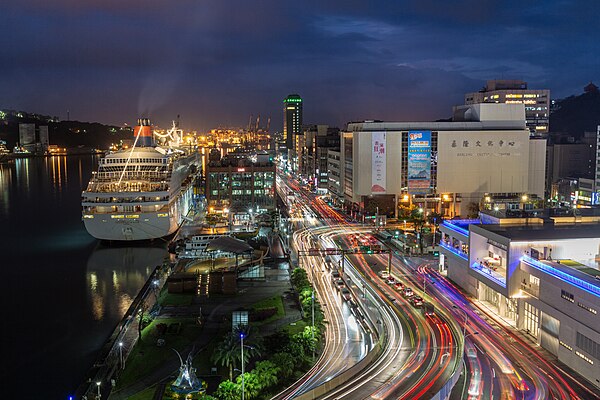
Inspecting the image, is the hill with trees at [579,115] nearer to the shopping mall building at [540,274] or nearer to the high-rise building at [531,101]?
the high-rise building at [531,101]

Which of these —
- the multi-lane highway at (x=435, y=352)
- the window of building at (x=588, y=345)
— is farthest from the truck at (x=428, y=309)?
the window of building at (x=588, y=345)

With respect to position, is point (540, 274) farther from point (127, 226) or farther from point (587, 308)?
point (127, 226)

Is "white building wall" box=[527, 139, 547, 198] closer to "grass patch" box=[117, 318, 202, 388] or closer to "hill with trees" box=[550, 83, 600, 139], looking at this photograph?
"hill with trees" box=[550, 83, 600, 139]

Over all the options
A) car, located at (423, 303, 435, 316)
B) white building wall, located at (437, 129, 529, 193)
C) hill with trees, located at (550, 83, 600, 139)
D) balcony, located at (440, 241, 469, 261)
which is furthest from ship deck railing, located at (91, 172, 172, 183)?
hill with trees, located at (550, 83, 600, 139)

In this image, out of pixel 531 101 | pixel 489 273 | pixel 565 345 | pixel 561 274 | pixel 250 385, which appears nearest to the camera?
pixel 250 385

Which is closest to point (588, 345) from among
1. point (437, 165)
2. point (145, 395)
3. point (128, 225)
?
point (145, 395)

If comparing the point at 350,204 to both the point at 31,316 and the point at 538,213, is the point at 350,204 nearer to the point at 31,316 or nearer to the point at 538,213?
the point at 538,213
